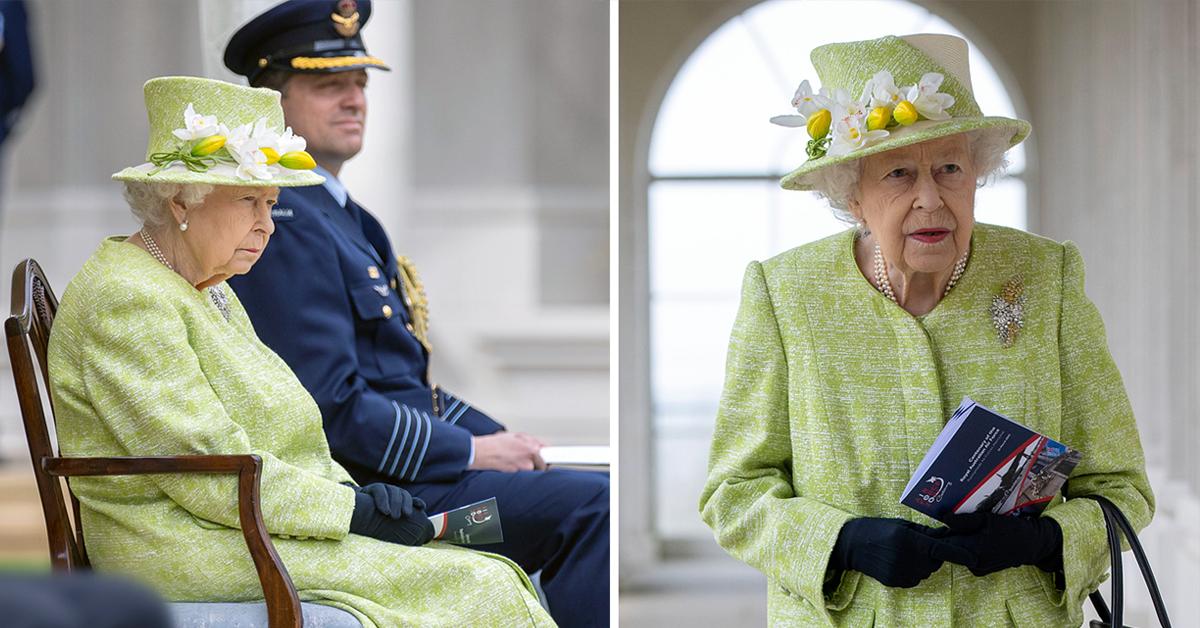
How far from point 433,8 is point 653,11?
52.3 inches

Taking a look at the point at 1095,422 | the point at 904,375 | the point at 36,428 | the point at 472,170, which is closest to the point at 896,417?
the point at 904,375

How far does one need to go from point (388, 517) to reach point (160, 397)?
49 centimetres

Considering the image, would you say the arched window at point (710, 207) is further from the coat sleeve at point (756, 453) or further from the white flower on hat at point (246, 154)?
the white flower on hat at point (246, 154)

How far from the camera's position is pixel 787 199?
25.1 ft

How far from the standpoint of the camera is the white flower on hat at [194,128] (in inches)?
99.3

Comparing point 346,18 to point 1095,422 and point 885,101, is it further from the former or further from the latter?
point 1095,422

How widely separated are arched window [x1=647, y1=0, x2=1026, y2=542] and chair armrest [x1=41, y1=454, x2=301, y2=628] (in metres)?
5.20

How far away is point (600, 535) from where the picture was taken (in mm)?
3404

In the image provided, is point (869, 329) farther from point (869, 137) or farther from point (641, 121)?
point (641, 121)

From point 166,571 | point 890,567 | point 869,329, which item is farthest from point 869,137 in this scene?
point 166,571

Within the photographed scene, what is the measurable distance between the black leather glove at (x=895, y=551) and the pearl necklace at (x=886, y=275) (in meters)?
0.42

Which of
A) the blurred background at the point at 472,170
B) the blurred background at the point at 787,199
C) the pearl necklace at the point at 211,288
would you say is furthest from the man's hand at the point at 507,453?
the blurred background at the point at 472,170

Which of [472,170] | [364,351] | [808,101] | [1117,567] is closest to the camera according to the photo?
[1117,567]

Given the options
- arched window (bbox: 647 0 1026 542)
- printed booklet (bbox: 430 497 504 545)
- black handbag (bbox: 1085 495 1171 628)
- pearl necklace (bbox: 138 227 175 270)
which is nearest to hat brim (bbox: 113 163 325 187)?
pearl necklace (bbox: 138 227 175 270)
